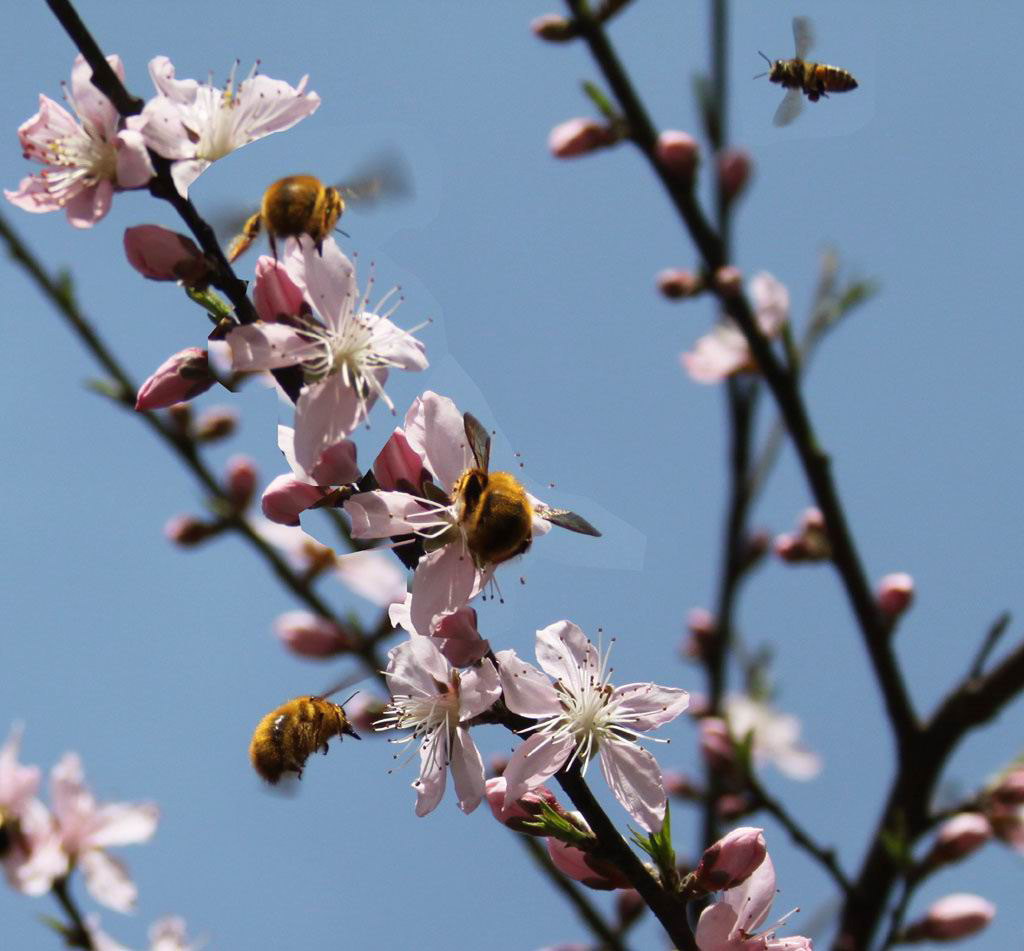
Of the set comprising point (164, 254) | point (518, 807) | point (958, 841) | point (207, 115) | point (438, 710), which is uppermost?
point (207, 115)

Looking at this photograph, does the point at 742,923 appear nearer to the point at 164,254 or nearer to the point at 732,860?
the point at 732,860

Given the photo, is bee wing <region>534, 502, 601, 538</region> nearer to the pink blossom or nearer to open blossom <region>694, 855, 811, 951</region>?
open blossom <region>694, 855, 811, 951</region>

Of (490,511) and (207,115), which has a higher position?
(207,115)

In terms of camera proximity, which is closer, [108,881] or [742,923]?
[742,923]

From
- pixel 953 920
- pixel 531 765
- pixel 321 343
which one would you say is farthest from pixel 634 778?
pixel 953 920

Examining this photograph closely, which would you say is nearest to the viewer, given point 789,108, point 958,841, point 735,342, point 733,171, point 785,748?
point 789,108

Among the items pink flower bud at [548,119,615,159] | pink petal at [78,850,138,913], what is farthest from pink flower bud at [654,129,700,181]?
pink petal at [78,850,138,913]

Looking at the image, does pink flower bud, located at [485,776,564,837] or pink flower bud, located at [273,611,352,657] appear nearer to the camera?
pink flower bud, located at [485,776,564,837]

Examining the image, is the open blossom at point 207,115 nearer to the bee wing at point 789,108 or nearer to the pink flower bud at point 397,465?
the pink flower bud at point 397,465
